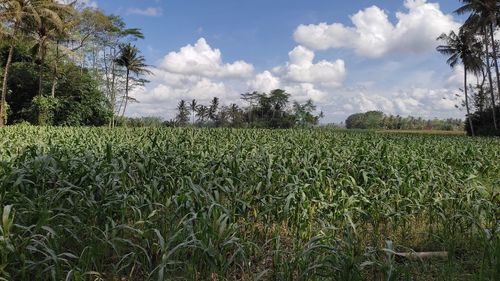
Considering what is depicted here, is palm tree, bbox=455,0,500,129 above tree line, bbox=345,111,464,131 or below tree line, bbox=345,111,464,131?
above

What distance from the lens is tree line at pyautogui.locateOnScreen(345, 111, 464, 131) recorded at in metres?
96.0

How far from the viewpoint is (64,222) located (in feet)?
13.1

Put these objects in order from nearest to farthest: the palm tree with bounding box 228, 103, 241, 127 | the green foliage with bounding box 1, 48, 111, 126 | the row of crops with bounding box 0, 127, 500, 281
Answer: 1. the row of crops with bounding box 0, 127, 500, 281
2. the green foliage with bounding box 1, 48, 111, 126
3. the palm tree with bounding box 228, 103, 241, 127

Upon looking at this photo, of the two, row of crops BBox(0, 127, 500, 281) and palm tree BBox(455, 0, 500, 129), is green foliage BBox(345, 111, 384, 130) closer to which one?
palm tree BBox(455, 0, 500, 129)

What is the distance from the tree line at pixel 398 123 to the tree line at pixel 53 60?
227 feet

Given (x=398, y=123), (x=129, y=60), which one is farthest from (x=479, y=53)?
(x=398, y=123)

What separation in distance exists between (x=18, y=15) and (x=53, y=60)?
26.9 ft

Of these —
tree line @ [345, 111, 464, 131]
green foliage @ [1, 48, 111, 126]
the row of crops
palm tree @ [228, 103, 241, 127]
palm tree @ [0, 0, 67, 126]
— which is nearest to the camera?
the row of crops

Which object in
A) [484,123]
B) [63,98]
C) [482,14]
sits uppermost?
[482,14]

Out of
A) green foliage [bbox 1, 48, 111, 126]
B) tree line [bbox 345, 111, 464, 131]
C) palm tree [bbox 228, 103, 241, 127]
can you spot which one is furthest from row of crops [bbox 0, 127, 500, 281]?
tree line [bbox 345, 111, 464, 131]

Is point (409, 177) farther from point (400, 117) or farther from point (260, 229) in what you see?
point (400, 117)

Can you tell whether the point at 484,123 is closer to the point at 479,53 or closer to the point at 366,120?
the point at 479,53

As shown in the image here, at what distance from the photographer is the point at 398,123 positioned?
9738 cm

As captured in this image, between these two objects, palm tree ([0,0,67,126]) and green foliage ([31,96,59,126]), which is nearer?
palm tree ([0,0,67,126])
